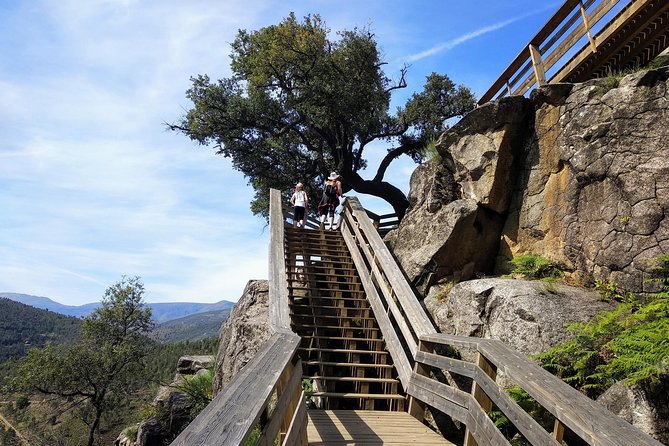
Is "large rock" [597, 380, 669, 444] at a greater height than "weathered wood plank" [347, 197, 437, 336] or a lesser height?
lesser

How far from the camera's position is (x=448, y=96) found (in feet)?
66.7

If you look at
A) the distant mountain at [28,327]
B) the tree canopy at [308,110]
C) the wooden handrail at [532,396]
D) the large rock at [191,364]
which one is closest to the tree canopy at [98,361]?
the large rock at [191,364]

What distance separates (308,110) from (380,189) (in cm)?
484

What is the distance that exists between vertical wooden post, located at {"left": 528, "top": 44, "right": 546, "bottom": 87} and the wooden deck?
7696 millimetres

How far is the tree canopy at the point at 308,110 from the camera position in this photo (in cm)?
1794

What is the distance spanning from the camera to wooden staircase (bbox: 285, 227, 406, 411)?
664cm

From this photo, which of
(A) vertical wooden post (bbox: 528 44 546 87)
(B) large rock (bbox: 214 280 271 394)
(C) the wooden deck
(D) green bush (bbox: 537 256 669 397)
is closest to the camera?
(D) green bush (bbox: 537 256 669 397)

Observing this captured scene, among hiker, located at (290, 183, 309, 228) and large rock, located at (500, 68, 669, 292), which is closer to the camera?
large rock, located at (500, 68, 669, 292)

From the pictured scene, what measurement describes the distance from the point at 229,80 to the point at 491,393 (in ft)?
60.5

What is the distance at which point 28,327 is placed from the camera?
154375 mm

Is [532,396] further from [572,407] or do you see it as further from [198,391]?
[198,391]

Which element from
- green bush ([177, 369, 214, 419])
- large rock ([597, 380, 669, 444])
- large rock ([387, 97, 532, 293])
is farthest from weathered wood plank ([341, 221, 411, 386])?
green bush ([177, 369, 214, 419])

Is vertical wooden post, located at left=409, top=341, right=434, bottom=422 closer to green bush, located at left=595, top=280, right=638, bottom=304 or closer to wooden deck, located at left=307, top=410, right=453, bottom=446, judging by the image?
wooden deck, located at left=307, top=410, right=453, bottom=446

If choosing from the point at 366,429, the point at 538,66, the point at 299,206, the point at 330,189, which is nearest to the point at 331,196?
the point at 330,189
